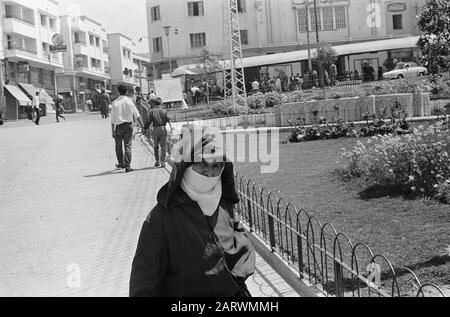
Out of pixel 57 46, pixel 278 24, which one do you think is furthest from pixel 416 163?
pixel 57 46

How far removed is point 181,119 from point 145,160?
34.7ft

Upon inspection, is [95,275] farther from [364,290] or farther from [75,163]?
[75,163]

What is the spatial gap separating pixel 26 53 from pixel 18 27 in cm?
210

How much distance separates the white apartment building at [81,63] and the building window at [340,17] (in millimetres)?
21767

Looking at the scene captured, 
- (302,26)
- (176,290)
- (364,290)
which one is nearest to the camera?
(176,290)

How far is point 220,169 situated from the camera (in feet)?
10.5

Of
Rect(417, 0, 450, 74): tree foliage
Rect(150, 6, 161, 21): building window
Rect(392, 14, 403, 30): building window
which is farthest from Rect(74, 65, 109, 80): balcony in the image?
Rect(417, 0, 450, 74): tree foliage

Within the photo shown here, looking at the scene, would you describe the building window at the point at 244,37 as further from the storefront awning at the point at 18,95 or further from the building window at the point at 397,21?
the storefront awning at the point at 18,95

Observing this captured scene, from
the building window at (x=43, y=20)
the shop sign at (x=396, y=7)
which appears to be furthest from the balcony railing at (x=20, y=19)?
the shop sign at (x=396, y=7)

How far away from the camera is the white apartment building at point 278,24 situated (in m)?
54.2

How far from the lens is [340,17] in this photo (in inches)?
2168

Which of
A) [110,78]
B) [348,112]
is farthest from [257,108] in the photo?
[110,78]

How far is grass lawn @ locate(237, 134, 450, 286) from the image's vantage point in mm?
5855

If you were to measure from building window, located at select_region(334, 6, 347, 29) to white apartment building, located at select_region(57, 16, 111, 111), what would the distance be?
21.8m
